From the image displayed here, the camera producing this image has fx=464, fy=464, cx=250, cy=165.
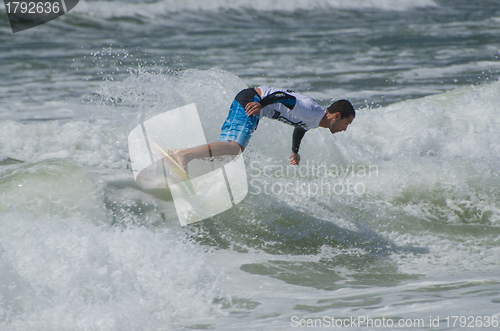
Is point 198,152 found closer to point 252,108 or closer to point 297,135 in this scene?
point 252,108

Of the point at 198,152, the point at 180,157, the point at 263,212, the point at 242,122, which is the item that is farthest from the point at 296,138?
the point at 180,157

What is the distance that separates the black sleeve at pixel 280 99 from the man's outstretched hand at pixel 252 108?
0.14 meters

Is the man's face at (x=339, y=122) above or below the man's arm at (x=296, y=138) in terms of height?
above

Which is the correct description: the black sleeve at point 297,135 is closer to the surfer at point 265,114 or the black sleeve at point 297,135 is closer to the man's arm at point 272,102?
the surfer at point 265,114

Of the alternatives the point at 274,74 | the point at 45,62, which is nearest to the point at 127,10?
the point at 45,62

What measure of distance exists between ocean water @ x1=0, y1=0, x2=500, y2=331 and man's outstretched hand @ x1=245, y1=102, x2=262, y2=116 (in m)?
1.21

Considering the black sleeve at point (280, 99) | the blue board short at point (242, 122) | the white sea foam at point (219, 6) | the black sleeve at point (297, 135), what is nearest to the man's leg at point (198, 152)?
the blue board short at point (242, 122)

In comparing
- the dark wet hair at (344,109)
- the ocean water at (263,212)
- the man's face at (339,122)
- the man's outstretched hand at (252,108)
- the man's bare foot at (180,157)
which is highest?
the man's outstretched hand at (252,108)

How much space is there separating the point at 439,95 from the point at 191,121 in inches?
252

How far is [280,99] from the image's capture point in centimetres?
474

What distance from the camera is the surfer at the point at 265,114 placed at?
460cm

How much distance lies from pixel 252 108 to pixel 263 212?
1263 millimetres

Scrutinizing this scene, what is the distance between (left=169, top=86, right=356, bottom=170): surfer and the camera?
460cm

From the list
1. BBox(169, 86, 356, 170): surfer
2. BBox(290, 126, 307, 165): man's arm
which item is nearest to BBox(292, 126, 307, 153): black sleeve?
BBox(290, 126, 307, 165): man's arm
